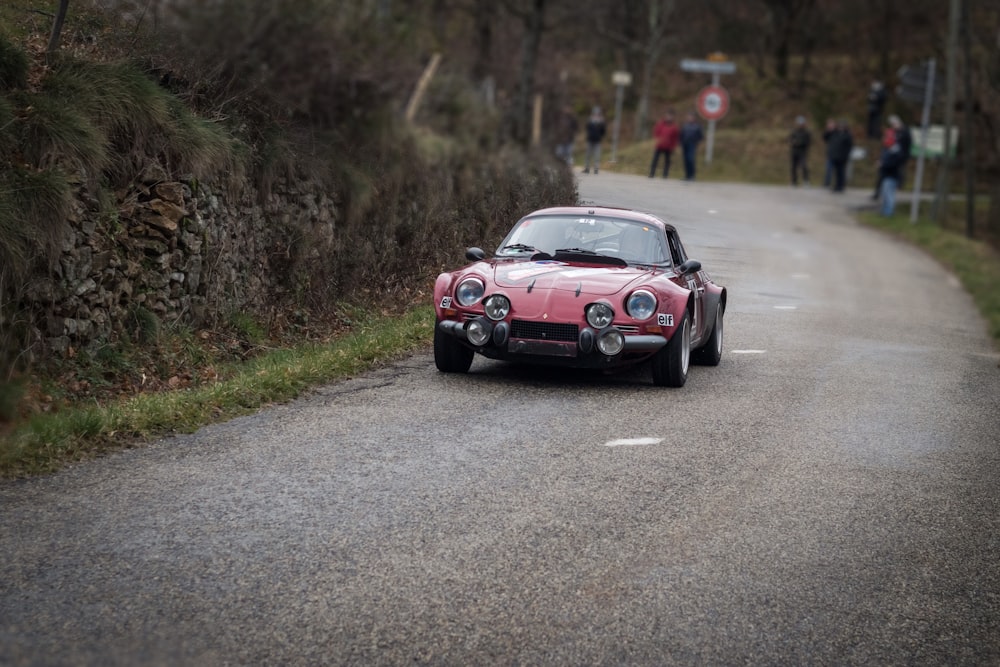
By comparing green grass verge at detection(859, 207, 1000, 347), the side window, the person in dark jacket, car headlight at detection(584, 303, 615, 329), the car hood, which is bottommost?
green grass verge at detection(859, 207, 1000, 347)

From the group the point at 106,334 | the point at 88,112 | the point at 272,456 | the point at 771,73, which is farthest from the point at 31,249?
the point at 771,73

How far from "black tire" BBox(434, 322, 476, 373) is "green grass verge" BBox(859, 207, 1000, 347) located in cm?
870

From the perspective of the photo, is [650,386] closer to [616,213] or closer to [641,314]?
[641,314]

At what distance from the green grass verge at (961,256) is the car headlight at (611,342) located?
8310mm

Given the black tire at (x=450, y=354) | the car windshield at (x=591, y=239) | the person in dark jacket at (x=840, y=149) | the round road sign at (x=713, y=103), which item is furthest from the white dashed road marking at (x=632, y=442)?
the round road sign at (x=713, y=103)

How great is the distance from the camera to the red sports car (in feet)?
35.5

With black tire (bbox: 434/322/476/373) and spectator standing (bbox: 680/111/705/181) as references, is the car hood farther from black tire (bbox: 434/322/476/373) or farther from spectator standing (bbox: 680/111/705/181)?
spectator standing (bbox: 680/111/705/181)

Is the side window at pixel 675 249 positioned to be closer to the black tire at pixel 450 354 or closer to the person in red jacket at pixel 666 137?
the black tire at pixel 450 354

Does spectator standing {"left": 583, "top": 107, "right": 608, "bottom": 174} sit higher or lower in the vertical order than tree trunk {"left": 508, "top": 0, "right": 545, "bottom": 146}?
lower

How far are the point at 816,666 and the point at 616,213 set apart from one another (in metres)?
7.83

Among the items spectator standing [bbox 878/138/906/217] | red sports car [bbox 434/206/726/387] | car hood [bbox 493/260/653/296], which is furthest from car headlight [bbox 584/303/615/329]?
spectator standing [bbox 878/138/906/217]

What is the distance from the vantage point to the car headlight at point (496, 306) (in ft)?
35.8

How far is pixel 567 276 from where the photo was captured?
1130 cm

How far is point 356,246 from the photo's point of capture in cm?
1647
